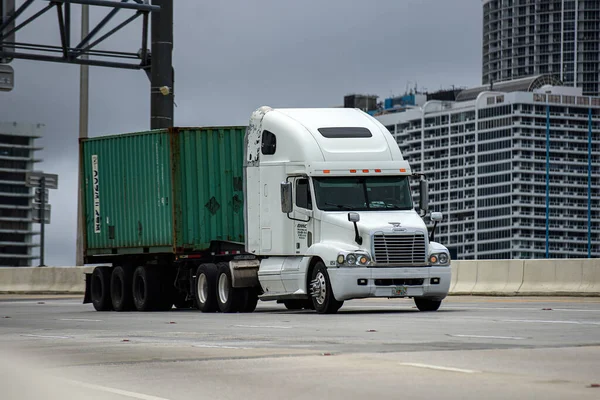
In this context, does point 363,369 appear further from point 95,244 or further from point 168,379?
point 95,244

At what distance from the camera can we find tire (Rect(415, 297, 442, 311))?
25.4 metres

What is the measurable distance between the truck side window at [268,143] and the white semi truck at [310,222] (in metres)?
0.02

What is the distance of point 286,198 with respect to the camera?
2567cm

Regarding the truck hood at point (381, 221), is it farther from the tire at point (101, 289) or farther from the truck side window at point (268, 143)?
the tire at point (101, 289)

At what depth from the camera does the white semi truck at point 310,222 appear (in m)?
24.5

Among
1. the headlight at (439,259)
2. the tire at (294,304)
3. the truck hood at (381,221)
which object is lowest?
the tire at (294,304)

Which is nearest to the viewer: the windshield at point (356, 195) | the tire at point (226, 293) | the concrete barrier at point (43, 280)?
the windshield at point (356, 195)

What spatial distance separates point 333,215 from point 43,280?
974 inches

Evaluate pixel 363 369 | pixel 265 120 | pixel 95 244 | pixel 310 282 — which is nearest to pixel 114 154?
pixel 95 244

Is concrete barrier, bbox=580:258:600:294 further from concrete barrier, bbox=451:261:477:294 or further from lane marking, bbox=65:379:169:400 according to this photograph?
lane marking, bbox=65:379:169:400

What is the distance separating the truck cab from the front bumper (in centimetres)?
2

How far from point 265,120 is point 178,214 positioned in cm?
309

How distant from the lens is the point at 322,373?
12023 millimetres

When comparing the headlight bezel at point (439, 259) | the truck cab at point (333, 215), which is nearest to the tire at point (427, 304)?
the truck cab at point (333, 215)
